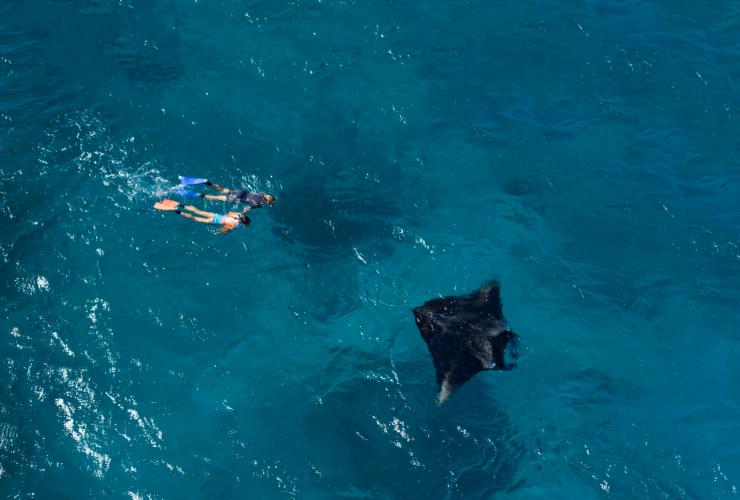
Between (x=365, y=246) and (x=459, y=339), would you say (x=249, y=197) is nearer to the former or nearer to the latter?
(x=365, y=246)

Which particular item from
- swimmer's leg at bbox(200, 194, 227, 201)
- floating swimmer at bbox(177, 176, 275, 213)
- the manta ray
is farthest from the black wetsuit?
the manta ray

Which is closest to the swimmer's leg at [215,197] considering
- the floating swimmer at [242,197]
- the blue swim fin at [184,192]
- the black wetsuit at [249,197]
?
the floating swimmer at [242,197]

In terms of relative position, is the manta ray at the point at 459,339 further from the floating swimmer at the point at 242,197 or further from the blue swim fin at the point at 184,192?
the blue swim fin at the point at 184,192

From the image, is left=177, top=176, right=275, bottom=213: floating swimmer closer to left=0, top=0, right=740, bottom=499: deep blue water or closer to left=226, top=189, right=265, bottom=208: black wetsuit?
left=226, top=189, right=265, bottom=208: black wetsuit

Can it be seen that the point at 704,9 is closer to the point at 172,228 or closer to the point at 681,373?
the point at 681,373

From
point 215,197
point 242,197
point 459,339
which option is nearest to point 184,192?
point 215,197

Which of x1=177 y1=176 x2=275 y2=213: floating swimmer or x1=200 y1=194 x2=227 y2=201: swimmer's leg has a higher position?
x1=177 y1=176 x2=275 y2=213: floating swimmer
